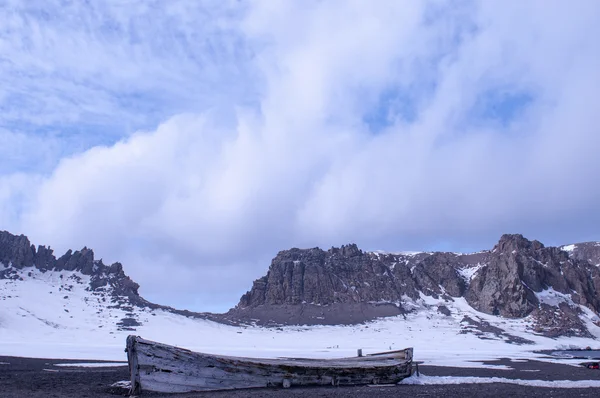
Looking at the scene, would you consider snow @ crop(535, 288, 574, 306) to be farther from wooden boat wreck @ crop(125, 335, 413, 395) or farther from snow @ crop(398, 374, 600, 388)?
wooden boat wreck @ crop(125, 335, 413, 395)

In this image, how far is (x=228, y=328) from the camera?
474 feet

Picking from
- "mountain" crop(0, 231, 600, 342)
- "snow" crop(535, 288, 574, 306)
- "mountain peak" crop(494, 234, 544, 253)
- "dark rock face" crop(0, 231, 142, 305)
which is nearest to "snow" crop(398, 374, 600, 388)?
"mountain" crop(0, 231, 600, 342)

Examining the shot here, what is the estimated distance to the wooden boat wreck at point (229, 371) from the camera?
78.5 ft

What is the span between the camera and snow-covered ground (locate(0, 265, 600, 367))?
111 metres

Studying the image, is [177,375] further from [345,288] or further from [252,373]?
[345,288]

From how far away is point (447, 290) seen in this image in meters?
193

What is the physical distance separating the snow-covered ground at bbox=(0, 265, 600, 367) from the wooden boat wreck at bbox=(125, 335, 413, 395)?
75699 mm

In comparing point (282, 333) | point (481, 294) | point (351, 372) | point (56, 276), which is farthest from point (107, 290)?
point (351, 372)

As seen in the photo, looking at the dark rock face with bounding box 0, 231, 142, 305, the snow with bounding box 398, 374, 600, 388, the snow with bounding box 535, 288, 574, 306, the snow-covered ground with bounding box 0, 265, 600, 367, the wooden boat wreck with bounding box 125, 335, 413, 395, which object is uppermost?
the dark rock face with bounding box 0, 231, 142, 305

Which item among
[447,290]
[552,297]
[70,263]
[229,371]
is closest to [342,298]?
[447,290]

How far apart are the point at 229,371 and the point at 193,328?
118988 mm

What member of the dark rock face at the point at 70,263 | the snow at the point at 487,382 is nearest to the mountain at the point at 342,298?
the dark rock face at the point at 70,263

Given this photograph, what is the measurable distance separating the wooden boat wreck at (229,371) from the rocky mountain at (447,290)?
139 metres

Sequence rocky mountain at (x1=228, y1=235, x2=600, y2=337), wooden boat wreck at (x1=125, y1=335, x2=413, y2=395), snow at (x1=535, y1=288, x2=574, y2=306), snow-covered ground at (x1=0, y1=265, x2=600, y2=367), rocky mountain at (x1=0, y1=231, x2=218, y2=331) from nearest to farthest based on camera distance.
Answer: wooden boat wreck at (x1=125, y1=335, x2=413, y2=395), snow-covered ground at (x1=0, y1=265, x2=600, y2=367), rocky mountain at (x1=0, y1=231, x2=218, y2=331), rocky mountain at (x1=228, y1=235, x2=600, y2=337), snow at (x1=535, y1=288, x2=574, y2=306)
